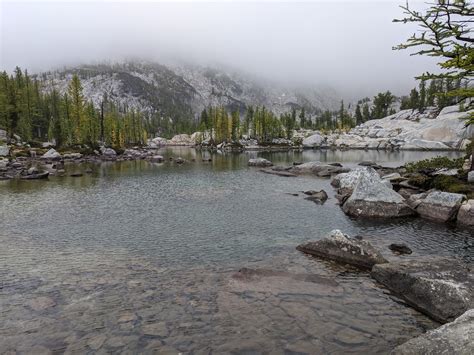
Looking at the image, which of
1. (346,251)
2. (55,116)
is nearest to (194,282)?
(346,251)

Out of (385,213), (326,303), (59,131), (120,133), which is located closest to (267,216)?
(385,213)

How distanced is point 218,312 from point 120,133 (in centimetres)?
14604

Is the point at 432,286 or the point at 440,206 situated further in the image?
the point at 440,206

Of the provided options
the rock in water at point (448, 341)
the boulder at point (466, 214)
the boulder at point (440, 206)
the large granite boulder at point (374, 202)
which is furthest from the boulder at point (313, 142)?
the rock in water at point (448, 341)

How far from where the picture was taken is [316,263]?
1894cm

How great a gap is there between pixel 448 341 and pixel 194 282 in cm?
1094

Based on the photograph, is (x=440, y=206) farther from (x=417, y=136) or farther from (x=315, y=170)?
(x=417, y=136)

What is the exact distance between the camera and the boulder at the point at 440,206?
90.5ft

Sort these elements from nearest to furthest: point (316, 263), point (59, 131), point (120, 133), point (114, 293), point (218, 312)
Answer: point (218, 312)
point (114, 293)
point (316, 263)
point (59, 131)
point (120, 133)

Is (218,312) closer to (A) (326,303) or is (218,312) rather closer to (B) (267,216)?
(A) (326,303)

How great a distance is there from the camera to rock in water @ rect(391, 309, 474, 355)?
866cm

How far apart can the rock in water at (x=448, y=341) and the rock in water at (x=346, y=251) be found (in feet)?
27.7

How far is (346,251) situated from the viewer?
1912 centimetres

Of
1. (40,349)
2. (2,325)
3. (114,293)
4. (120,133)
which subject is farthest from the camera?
(120,133)
